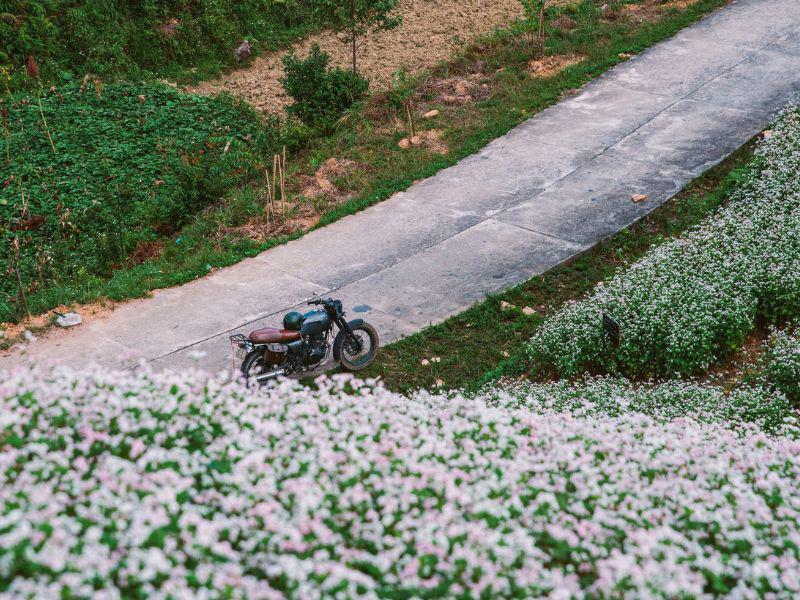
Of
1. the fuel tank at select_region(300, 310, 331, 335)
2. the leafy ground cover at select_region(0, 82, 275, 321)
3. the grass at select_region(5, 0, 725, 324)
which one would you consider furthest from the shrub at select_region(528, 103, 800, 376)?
the leafy ground cover at select_region(0, 82, 275, 321)

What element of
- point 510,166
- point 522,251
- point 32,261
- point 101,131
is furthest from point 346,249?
point 101,131

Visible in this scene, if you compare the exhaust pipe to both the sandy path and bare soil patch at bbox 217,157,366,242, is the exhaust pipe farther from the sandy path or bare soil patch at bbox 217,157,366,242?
the sandy path

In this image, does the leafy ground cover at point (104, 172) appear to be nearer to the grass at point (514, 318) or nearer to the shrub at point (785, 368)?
the grass at point (514, 318)

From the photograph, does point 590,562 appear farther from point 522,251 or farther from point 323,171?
point 323,171

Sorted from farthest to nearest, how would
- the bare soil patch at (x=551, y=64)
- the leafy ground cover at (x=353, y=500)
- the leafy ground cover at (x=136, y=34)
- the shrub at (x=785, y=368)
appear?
1. the leafy ground cover at (x=136, y=34)
2. the bare soil patch at (x=551, y=64)
3. the shrub at (x=785, y=368)
4. the leafy ground cover at (x=353, y=500)

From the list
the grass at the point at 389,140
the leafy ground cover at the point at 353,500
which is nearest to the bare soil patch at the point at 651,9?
the grass at the point at 389,140

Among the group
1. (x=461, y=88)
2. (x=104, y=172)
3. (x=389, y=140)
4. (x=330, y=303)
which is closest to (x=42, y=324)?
(x=330, y=303)
